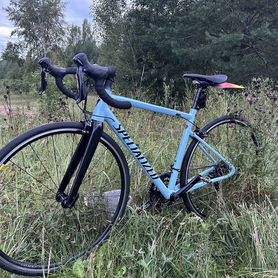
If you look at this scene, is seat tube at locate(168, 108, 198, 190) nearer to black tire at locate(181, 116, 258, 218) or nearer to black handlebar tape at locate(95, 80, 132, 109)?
black tire at locate(181, 116, 258, 218)

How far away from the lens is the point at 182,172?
7.40 ft

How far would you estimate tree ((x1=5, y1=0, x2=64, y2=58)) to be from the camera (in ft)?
70.6

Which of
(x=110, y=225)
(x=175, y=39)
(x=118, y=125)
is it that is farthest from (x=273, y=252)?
(x=175, y=39)

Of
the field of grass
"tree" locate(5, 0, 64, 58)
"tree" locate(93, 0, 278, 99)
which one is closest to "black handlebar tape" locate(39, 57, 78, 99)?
the field of grass

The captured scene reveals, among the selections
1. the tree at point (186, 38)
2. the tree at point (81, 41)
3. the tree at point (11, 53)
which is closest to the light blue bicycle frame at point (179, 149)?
the tree at point (11, 53)

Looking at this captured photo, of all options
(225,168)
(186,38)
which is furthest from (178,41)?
(225,168)

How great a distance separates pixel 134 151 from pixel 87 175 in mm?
413

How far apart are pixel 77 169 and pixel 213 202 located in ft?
3.33

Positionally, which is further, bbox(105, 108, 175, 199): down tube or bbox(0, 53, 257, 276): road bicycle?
bbox(105, 108, 175, 199): down tube

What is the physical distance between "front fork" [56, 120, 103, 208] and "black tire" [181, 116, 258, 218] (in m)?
0.75

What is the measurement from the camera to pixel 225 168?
2.43 m

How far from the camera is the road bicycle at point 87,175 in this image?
1768mm

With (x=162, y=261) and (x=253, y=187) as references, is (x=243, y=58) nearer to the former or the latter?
(x=253, y=187)

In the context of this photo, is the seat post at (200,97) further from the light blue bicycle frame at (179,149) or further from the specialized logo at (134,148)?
the specialized logo at (134,148)
